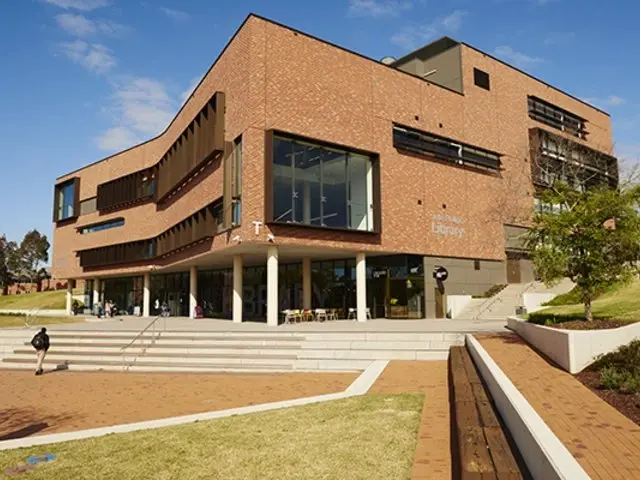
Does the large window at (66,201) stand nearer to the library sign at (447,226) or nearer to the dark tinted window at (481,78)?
the library sign at (447,226)

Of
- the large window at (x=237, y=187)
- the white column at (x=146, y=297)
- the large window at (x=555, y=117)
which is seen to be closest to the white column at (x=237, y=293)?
the large window at (x=237, y=187)

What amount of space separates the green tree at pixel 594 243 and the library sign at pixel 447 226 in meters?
15.6

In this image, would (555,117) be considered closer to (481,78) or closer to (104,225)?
(481,78)

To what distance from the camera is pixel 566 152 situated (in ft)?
128

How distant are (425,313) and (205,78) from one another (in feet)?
63.4

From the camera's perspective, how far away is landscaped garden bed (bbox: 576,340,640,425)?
730 cm

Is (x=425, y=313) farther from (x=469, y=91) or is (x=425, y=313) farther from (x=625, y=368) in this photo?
(x=625, y=368)

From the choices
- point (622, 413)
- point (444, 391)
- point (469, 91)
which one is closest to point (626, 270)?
point (444, 391)

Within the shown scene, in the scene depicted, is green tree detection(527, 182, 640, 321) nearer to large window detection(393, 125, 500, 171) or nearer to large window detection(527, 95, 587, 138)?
large window detection(393, 125, 500, 171)

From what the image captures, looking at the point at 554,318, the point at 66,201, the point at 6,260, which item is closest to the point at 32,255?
the point at 6,260

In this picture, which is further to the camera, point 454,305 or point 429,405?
point 454,305

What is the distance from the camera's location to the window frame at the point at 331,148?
2328 centimetres

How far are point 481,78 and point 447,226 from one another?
11740 mm

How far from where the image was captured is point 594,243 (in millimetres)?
13953
